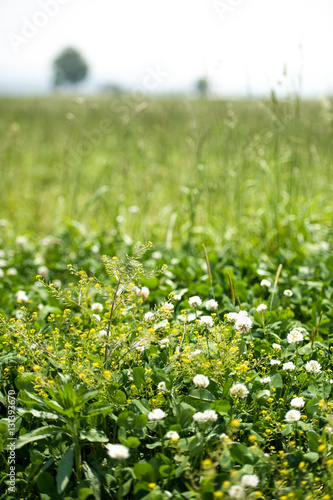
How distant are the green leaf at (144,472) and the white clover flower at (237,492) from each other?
245mm

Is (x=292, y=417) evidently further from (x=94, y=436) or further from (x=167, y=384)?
(x=94, y=436)

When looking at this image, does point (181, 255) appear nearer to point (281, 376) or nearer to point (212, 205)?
point (212, 205)

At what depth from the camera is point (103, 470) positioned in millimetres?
1134

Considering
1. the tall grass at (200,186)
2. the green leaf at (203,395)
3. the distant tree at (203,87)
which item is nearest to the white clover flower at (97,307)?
the green leaf at (203,395)

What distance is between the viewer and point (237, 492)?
897mm

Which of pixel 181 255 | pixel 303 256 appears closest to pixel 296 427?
pixel 181 255

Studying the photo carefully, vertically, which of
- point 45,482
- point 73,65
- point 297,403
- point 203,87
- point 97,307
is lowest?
point 45,482

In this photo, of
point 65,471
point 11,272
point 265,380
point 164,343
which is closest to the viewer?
point 65,471

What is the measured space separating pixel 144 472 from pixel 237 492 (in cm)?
27

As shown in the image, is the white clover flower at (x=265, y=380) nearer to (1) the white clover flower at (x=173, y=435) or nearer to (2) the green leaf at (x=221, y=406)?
(2) the green leaf at (x=221, y=406)

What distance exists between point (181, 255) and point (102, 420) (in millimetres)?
1508

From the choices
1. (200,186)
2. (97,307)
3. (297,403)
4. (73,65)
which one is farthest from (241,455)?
(73,65)

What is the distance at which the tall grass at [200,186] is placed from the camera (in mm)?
2936

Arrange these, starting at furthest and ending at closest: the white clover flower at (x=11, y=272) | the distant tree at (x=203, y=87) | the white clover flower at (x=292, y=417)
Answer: the distant tree at (x=203, y=87) < the white clover flower at (x=11, y=272) < the white clover flower at (x=292, y=417)
